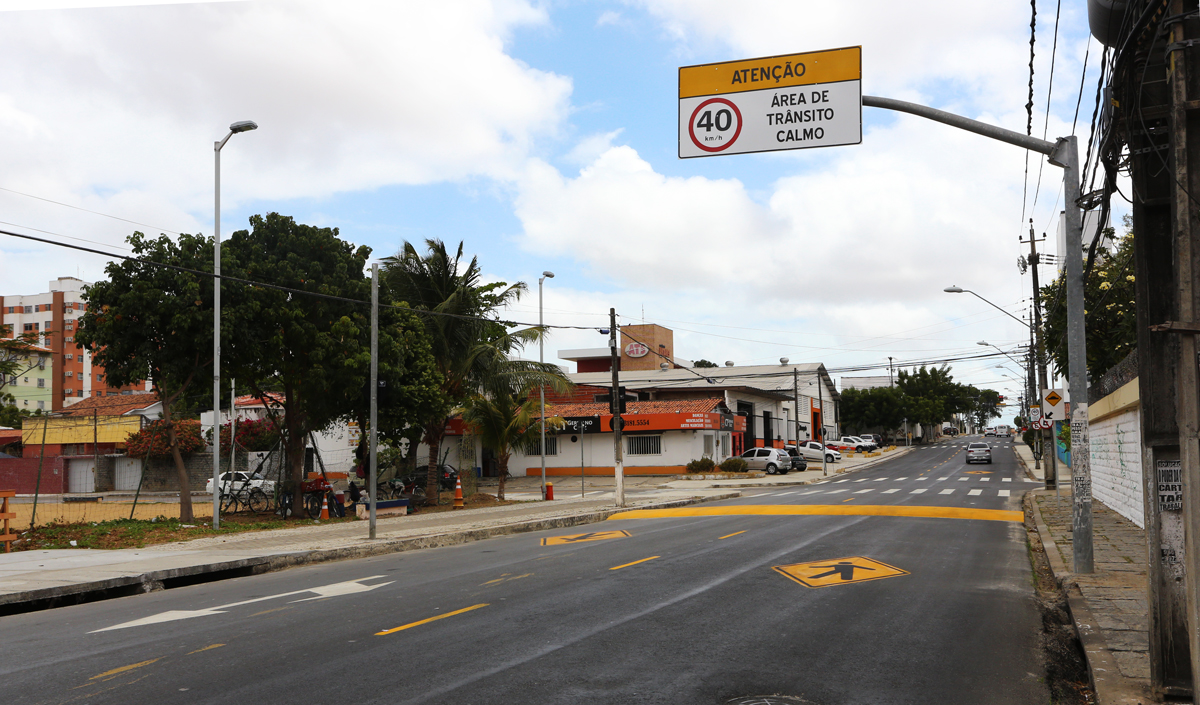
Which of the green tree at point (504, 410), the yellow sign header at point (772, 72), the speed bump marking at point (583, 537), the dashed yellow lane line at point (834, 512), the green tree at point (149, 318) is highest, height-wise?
the yellow sign header at point (772, 72)

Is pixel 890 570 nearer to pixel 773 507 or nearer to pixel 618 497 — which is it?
pixel 773 507

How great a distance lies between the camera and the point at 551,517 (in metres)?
22.0

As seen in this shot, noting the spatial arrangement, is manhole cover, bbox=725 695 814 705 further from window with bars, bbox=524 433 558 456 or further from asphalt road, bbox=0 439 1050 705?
window with bars, bbox=524 433 558 456

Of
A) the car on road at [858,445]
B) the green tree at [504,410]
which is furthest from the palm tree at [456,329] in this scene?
the car on road at [858,445]

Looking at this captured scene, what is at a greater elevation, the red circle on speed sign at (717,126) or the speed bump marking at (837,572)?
the red circle on speed sign at (717,126)

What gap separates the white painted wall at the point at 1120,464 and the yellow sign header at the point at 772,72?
921 cm

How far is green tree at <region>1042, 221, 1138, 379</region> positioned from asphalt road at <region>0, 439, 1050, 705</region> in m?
12.6

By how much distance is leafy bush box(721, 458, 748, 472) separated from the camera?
4746cm

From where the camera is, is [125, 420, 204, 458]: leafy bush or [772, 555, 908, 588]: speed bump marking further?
[125, 420, 204, 458]: leafy bush

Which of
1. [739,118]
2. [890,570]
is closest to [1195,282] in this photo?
[739,118]

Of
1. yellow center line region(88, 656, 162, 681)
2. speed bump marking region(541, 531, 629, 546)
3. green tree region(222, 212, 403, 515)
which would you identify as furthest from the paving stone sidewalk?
green tree region(222, 212, 403, 515)

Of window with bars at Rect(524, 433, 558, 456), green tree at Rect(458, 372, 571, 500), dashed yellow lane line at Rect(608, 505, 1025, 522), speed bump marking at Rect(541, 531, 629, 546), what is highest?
green tree at Rect(458, 372, 571, 500)

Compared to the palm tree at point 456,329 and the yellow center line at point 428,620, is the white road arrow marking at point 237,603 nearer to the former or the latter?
the yellow center line at point 428,620

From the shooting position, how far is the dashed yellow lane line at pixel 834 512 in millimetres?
20938
